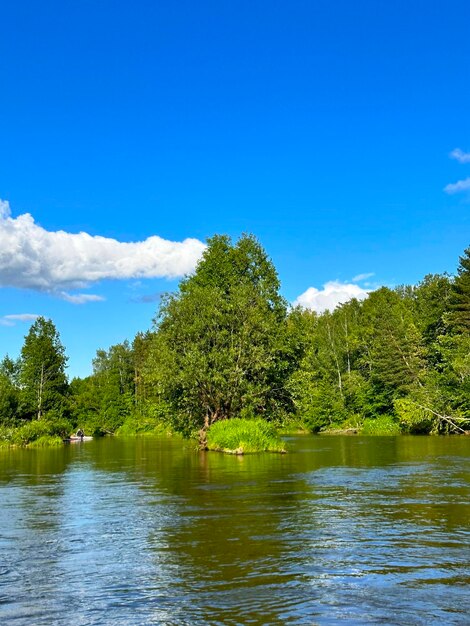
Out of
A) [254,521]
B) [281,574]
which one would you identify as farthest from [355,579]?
[254,521]

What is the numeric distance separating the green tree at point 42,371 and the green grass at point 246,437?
166 ft

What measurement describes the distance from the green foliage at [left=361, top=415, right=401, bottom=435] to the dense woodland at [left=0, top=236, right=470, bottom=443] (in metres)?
0.29

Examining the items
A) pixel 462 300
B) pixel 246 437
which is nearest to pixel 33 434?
pixel 246 437

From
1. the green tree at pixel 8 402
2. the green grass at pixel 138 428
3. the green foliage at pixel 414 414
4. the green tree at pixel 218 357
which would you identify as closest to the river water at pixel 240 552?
the green tree at pixel 218 357

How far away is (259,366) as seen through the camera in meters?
54.0

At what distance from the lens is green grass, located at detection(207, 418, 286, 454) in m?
48.3

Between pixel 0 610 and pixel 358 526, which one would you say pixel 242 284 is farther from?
pixel 0 610

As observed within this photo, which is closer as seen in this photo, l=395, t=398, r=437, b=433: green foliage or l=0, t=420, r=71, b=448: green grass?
l=395, t=398, r=437, b=433: green foliage

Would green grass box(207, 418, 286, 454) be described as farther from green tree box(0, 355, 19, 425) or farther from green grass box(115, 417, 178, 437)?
green grass box(115, 417, 178, 437)

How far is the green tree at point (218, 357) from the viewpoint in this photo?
54.2 metres

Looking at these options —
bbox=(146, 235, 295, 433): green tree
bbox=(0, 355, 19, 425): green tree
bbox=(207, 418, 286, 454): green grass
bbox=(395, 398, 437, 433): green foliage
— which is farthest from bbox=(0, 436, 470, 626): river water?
bbox=(0, 355, 19, 425): green tree

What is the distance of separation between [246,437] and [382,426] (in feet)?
175

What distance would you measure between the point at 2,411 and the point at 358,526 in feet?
248

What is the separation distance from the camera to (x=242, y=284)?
62.6 meters
